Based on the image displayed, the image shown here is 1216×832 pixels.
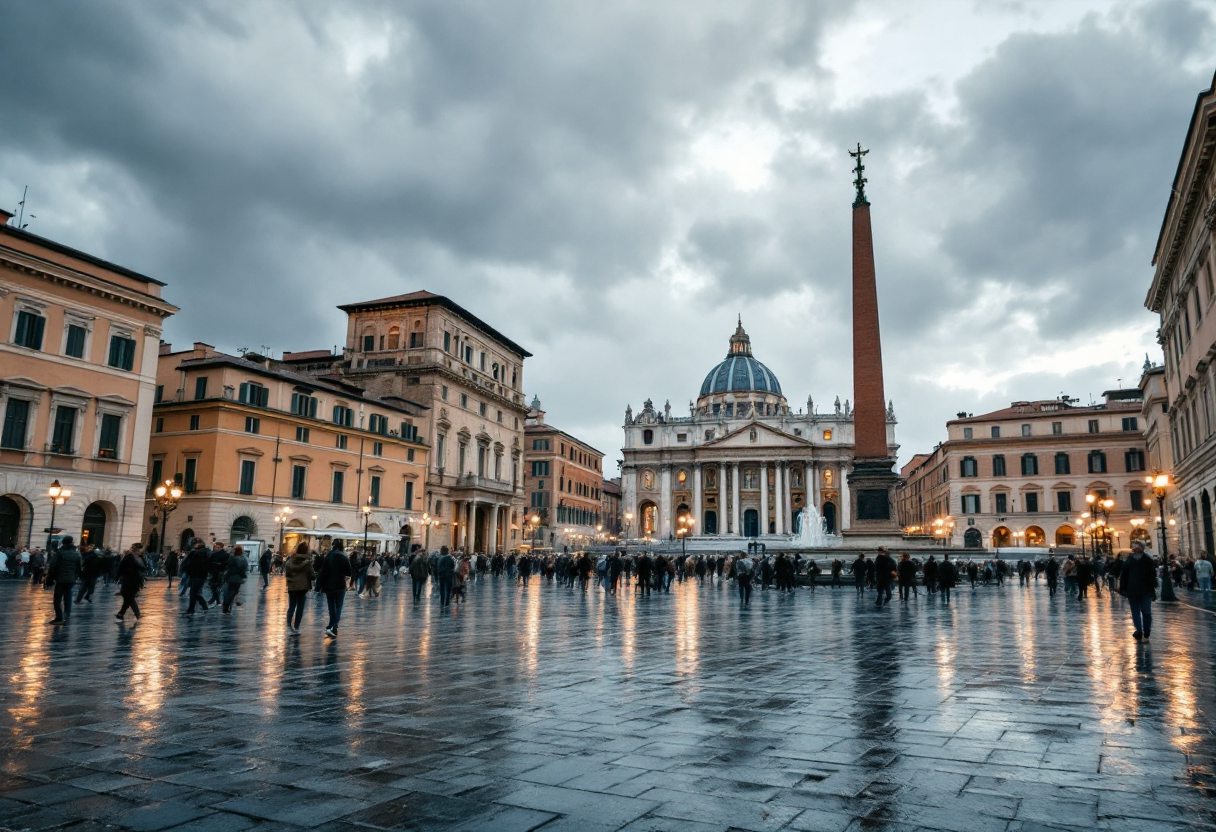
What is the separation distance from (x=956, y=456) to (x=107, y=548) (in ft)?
182

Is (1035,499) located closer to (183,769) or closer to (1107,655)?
(1107,655)

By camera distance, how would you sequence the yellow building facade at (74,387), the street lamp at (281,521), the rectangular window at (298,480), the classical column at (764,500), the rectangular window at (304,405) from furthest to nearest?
the classical column at (764,500) < the rectangular window at (304,405) < the rectangular window at (298,480) < the street lamp at (281,521) < the yellow building facade at (74,387)

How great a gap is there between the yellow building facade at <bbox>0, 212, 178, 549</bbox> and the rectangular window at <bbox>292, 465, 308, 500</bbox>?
28.0 feet

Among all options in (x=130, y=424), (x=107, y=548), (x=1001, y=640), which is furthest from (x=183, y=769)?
(x=130, y=424)

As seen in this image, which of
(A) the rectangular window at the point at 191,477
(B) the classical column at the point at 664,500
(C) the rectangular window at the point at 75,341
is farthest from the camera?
(B) the classical column at the point at 664,500

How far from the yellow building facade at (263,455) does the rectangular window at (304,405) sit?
0.05 metres

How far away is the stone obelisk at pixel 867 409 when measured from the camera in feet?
103

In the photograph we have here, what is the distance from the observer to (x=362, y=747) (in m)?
5.02

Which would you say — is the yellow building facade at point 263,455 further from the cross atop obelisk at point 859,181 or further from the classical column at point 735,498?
the classical column at point 735,498

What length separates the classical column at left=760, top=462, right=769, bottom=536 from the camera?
292ft

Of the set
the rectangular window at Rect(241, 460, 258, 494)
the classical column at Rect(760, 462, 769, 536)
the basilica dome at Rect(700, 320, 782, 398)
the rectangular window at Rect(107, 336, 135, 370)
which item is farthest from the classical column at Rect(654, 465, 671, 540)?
the rectangular window at Rect(107, 336, 135, 370)

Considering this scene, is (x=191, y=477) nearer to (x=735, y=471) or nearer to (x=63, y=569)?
(x=63, y=569)

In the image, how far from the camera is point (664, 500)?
306 feet

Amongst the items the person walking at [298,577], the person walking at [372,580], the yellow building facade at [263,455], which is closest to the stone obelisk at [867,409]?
the person walking at [372,580]
